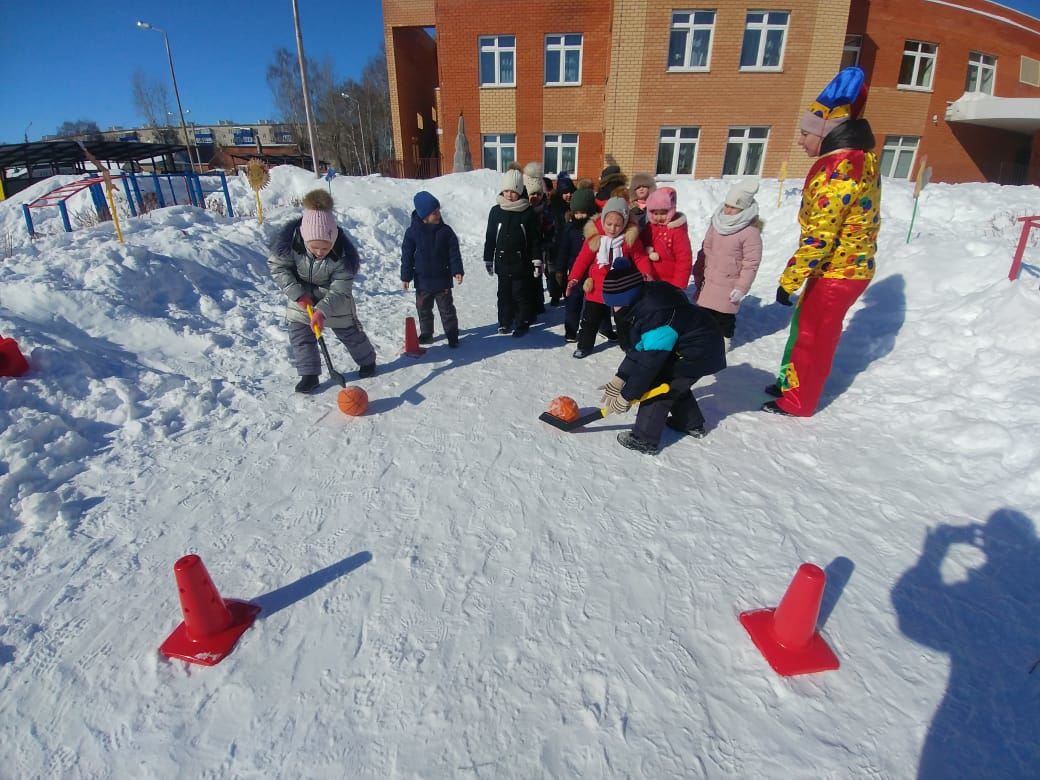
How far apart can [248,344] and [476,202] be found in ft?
34.4

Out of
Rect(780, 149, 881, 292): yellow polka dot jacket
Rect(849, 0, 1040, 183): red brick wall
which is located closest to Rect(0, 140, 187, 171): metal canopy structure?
Rect(780, 149, 881, 292): yellow polka dot jacket

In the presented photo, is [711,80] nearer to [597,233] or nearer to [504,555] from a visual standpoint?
[597,233]

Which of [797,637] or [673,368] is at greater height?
[673,368]

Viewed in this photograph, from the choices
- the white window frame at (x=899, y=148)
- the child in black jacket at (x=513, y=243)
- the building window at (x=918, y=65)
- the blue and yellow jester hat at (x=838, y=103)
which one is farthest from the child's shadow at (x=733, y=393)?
the building window at (x=918, y=65)

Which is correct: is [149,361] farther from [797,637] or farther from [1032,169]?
[1032,169]

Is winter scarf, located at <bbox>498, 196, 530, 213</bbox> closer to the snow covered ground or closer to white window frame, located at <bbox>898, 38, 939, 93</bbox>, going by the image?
the snow covered ground

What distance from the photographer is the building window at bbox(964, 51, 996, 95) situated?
63.8 ft

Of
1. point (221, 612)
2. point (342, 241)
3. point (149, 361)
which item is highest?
point (342, 241)

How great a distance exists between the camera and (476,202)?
46.6ft

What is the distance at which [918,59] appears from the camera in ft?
60.9

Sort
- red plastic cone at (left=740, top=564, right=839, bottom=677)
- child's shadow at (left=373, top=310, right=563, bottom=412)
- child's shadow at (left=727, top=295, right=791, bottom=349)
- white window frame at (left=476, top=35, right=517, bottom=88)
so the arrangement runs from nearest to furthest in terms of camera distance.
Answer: red plastic cone at (left=740, top=564, right=839, bottom=677) → child's shadow at (left=373, top=310, right=563, bottom=412) → child's shadow at (left=727, top=295, right=791, bottom=349) → white window frame at (left=476, top=35, right=517, bottom=88)

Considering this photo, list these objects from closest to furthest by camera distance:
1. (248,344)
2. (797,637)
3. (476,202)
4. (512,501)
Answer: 1. (797,637)
2. (512,501)
3. (248,344)
4. (476,202)

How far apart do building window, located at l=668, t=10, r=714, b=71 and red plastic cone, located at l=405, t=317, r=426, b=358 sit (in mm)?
15927

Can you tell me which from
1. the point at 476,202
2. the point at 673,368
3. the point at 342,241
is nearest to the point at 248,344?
the point at 342,241
